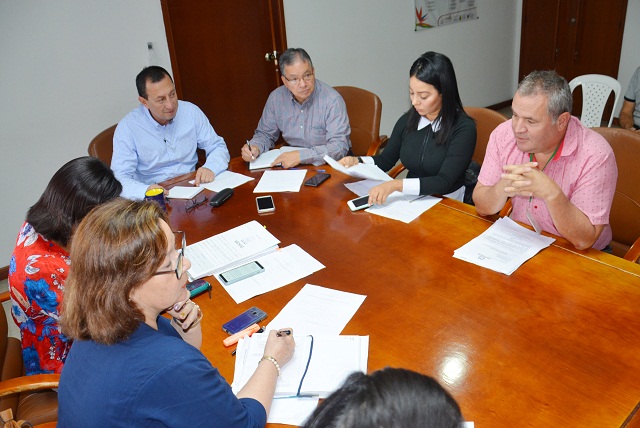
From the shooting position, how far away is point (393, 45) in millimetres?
5168

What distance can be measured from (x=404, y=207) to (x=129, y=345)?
139cm

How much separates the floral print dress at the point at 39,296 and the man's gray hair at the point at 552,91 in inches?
67.7

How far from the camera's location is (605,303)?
1.51 metres

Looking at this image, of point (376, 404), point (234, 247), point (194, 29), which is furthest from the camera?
point (194, 29)

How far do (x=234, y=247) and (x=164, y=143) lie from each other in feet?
4.18

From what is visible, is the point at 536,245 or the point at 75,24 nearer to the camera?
the point at 536,245

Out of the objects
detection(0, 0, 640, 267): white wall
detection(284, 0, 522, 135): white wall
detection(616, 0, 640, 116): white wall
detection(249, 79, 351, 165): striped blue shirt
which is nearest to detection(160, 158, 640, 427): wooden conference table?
detection(249, 79, 351, 165): striped blue shirt

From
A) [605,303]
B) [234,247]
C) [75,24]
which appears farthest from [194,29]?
[605,303]

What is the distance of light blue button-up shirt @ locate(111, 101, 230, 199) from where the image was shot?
9.45ft

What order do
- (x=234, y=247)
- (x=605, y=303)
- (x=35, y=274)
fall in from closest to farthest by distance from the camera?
1. (x=605, y=303)
2. (x=35, y=274)
3. (x=234, y=247)

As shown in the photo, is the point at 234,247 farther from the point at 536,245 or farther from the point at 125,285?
the point at 536,245

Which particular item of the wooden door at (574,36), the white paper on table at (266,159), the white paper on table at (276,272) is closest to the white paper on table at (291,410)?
the white paper on table at (276,272)

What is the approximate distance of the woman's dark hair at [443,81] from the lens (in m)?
2.38

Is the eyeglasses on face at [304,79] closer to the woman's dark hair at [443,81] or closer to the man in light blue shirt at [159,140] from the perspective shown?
the man in light blue shirt at [159,140]
